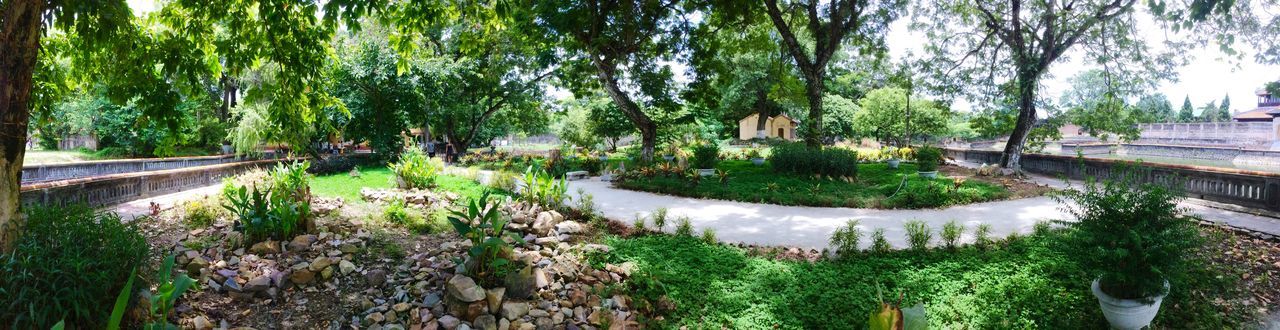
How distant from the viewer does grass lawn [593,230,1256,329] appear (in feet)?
16.3

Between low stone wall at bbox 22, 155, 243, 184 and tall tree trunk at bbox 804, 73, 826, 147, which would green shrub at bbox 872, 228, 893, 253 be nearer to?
tall tree trunk at bbox 804, 73, 826, 147

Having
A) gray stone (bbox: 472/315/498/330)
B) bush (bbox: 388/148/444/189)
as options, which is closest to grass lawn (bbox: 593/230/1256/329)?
gray stone (bbox: 472/315/498/330)

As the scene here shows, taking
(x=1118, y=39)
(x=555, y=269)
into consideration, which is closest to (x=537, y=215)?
(x=555, y=269)

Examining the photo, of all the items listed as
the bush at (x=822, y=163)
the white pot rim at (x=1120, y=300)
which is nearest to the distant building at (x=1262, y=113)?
the bush at (x=822, y=163)

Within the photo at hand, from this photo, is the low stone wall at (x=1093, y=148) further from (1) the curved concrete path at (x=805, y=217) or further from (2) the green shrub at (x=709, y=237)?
(2) the green shrub at (x=709, y=237)

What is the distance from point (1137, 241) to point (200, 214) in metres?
9.52

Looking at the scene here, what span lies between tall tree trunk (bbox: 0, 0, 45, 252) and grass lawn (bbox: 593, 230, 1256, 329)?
432 centimetres

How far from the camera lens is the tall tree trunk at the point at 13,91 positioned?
144 inches

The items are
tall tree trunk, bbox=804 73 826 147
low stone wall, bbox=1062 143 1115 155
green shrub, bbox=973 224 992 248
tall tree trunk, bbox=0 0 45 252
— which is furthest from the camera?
low stone wall, bbox=1062 143 1115 155

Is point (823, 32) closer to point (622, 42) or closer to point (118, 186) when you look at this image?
point (622, 42)

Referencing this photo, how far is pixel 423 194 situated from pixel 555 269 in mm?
4789

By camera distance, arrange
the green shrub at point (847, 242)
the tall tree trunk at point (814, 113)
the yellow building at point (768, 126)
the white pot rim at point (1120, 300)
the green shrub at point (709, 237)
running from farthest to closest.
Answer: the yellow building at point (768, 126) < the tall tree trunk at point (814, 113) < the green shrub at point (709, 237) < the green shrub at point (847, 242) < the white pot rim at point (1120, 300)

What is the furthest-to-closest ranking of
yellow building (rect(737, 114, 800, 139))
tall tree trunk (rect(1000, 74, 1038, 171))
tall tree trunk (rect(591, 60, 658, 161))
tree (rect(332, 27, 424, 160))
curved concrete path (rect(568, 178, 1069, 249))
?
1. yellow building (rect(737, 114, 800, 139))
2. tree (rect(332, 27, 424, 160))
3. tall tree trunk (rect(591, 60, 658, 161))
4. tall tree trunk (rect(1000, 74, 1038, 171))
5. curved concrete path (rect(568, 178, 1069, 249))

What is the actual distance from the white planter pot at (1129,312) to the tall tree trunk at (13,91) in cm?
809
